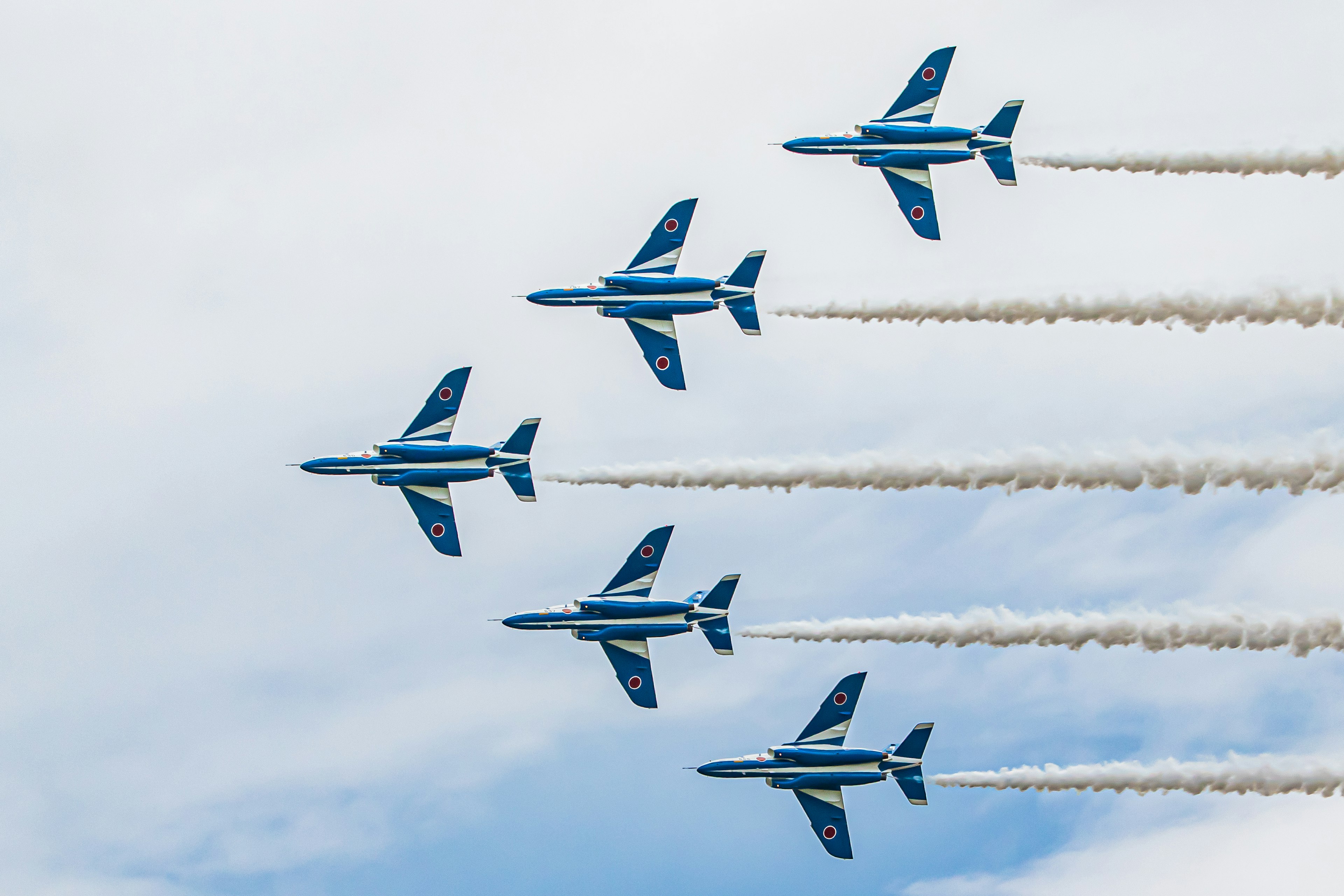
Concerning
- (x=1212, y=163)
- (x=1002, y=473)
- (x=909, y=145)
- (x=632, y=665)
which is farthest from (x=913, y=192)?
(x=632, y=665)

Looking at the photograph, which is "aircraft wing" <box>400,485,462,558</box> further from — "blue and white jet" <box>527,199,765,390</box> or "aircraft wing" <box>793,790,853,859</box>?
"aircraft wing" <box>793,790,853,859</box>

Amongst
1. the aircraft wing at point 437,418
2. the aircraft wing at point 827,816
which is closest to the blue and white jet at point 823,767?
the aircraft wing at point 827,816

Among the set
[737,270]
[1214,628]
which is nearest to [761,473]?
[737,270]

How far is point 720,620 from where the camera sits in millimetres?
84562

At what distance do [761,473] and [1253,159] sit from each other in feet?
72.8

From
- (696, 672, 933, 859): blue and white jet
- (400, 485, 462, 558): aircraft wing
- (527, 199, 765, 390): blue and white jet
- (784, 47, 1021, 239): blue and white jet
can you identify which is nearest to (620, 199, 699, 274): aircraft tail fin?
(527, 199, 765, 390): blue and white jet

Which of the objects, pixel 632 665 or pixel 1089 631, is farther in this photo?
pixel 632 665

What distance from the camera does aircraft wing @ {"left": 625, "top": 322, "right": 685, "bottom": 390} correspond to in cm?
8650

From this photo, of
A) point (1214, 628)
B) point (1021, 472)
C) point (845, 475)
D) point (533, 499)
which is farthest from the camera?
point (533, 499)

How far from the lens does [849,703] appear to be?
287 feet

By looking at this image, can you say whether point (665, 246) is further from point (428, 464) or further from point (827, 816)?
point (827, 816)

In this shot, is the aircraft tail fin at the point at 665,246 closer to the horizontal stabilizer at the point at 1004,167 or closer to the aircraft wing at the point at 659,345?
the aircraft wing at the point at 659,345

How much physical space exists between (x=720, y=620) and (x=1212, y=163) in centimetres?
2716

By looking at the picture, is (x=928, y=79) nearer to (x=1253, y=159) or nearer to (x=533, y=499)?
(x=1253, y=159)
